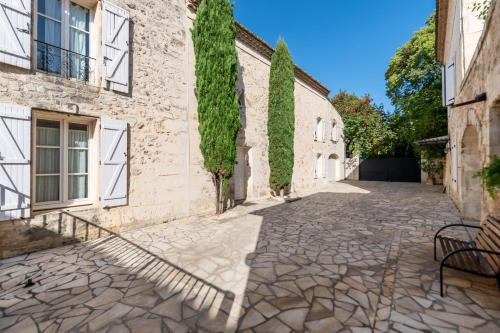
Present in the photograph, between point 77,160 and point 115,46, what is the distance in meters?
2.43

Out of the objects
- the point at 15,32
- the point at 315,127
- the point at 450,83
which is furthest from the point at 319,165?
the point at 15,32

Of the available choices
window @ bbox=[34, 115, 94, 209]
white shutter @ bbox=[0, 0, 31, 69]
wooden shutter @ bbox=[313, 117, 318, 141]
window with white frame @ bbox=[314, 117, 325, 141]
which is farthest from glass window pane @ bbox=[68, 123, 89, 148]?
window with white frame @ bbox=[314, 117, 325, 141]

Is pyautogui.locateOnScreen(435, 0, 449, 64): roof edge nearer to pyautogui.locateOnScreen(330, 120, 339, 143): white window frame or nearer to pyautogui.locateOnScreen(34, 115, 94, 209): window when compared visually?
pyautogui.locateOnScreen(330, 120, 339, 143): white window frame

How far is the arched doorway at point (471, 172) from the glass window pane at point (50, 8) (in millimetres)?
9087

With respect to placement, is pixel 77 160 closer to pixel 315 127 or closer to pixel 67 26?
pixel 67 26

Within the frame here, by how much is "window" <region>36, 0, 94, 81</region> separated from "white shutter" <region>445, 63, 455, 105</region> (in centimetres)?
940

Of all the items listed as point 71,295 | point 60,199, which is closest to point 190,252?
point 71,295

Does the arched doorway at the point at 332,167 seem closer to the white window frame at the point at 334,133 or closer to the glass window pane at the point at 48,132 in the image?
the white window frame at the point at 334,133

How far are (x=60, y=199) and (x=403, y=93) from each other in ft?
58.2

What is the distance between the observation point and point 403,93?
15.3m

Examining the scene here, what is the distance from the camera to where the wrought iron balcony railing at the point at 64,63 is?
4.26 meters

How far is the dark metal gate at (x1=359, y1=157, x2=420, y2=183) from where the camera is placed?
1755cm

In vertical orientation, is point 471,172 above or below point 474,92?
below

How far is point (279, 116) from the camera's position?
9.83 meters
